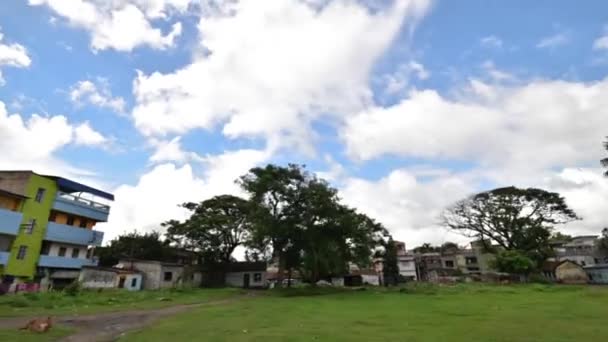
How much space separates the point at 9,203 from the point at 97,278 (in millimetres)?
10691

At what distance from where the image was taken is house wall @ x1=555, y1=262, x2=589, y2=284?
184ft

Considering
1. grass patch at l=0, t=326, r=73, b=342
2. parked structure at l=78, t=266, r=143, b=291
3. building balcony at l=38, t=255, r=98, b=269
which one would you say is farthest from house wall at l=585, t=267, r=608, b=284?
building balcony at l=38, t=255, r=98, b=269

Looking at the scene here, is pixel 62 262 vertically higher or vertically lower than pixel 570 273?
higher

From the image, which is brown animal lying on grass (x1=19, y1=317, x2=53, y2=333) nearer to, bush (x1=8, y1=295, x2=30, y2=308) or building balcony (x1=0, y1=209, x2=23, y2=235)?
bush (x1=8, y1=295, x2=30, y2=308)

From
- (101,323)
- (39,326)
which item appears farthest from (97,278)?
(39,326)

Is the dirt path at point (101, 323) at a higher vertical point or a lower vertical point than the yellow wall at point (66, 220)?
lower

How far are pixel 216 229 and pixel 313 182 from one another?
18.5 m

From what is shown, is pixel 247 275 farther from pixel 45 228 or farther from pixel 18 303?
pixel 18 303

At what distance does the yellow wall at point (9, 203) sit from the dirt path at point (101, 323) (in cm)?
1965

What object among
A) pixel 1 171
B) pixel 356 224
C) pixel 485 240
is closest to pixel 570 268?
pixel 485 240

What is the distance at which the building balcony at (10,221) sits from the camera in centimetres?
2827

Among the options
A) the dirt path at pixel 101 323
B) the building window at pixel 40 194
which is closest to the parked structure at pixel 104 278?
the building window at pixel 40 194

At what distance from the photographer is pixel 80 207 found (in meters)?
37.6

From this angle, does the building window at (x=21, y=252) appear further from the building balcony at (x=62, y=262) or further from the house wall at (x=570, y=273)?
the house wall at (x=570, y=273)
